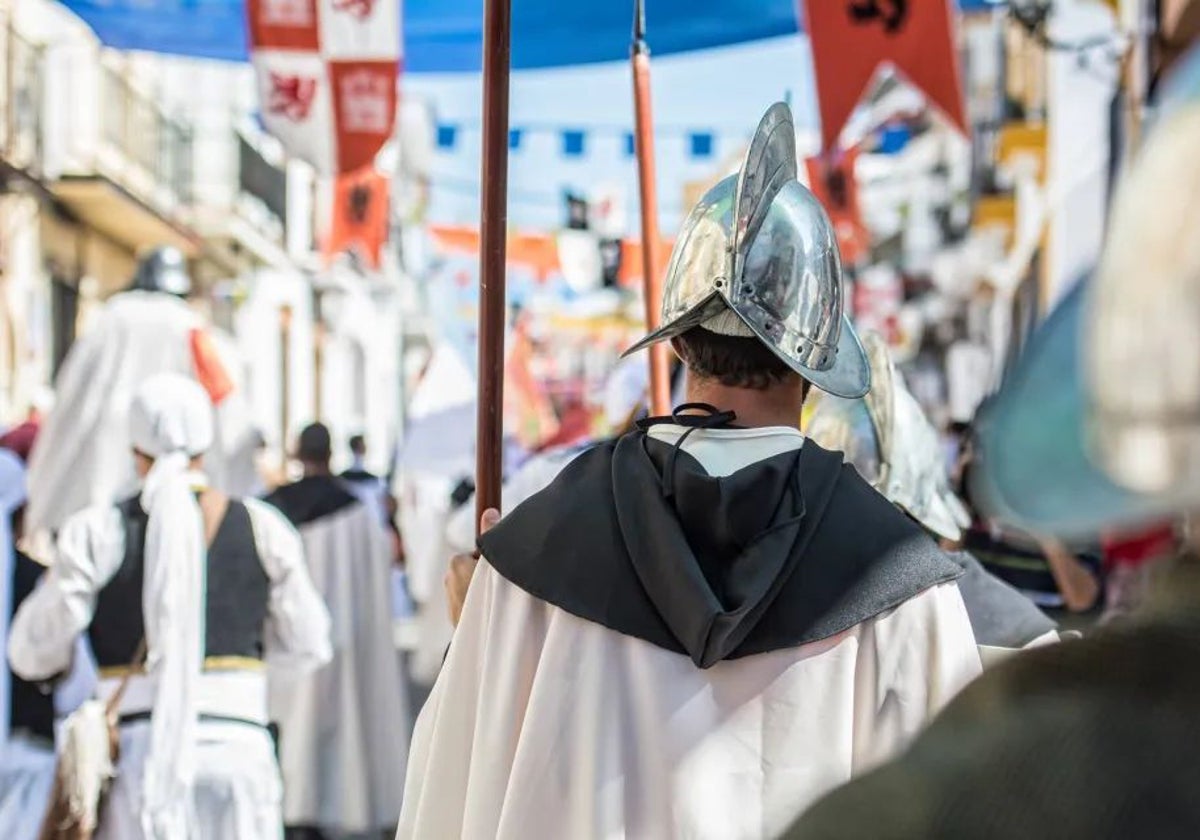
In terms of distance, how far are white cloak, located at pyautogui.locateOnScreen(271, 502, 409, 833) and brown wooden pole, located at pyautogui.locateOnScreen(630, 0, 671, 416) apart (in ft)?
12.9

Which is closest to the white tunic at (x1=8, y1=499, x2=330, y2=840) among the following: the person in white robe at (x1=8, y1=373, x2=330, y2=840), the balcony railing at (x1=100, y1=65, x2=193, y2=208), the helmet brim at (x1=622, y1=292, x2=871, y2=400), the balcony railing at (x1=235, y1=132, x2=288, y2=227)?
the person in white robe at (x1=8, y1=373, x2=330, y2=840)

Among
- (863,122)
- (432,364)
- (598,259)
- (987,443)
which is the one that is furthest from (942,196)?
(987,443)

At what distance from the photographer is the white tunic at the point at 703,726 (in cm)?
224

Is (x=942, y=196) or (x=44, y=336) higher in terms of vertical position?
(x=942, y=196)

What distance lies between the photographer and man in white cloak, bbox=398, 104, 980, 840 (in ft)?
7.32

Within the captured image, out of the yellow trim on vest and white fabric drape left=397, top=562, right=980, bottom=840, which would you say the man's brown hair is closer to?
white fabric drape left=397, top=562, right=980, bottom=840

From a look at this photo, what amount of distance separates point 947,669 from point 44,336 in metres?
20.0

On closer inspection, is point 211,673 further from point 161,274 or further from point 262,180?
point 262,180

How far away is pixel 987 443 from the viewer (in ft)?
2.87

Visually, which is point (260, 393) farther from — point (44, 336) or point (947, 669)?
point (947, 669)

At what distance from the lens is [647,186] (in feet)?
12.4

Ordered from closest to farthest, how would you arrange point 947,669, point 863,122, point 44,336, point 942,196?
1. point 947,669
2. point 863,122
3. point 44,336
4. point 942,196

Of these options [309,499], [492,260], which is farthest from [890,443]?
[309,499]

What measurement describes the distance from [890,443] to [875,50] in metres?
3.76
